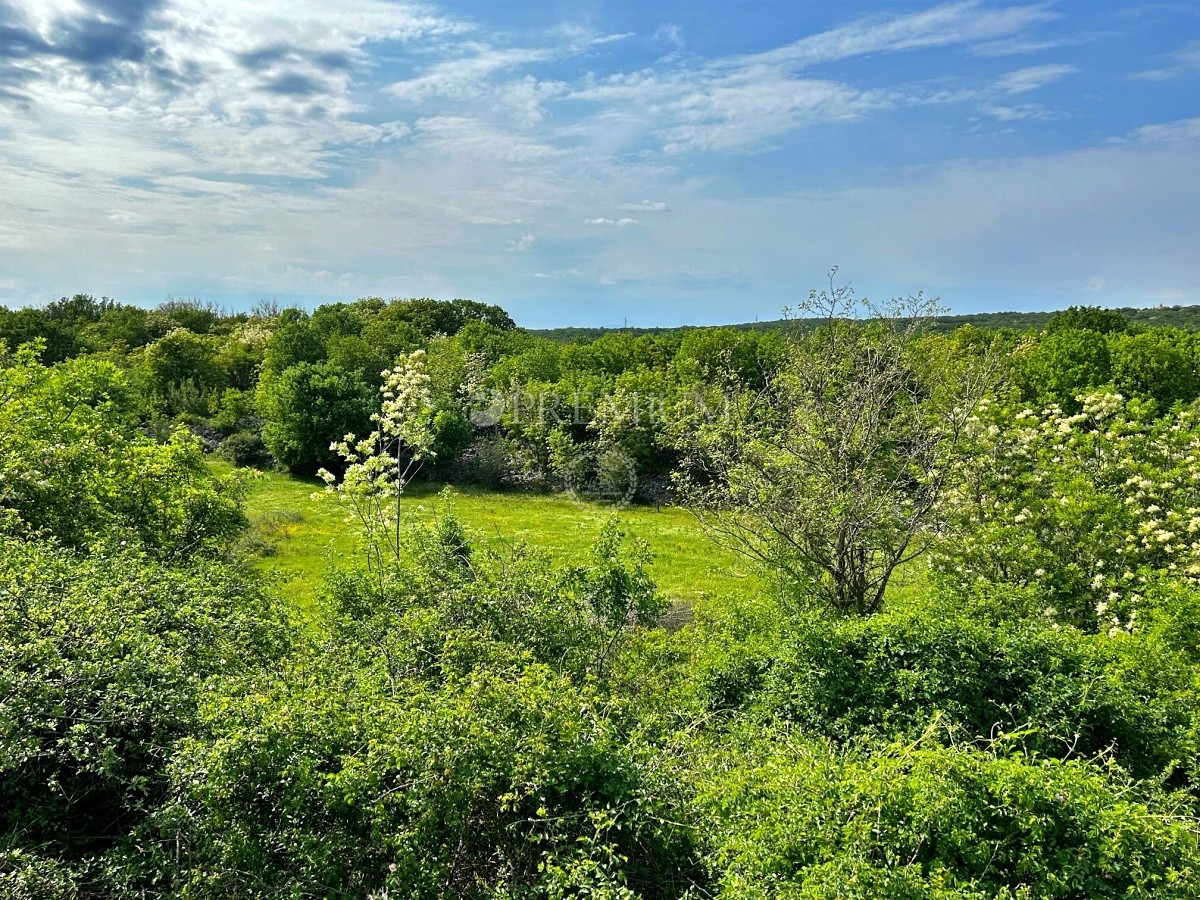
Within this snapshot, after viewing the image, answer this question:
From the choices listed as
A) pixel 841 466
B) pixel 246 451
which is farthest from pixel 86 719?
pixel 246 451

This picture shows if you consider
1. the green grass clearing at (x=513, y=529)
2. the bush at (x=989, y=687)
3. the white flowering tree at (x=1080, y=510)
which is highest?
the white flowering tree at (x=1080, y=510)

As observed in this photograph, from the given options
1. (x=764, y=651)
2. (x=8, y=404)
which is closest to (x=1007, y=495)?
(x=764, y=651)

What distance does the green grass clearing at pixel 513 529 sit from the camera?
20453mm

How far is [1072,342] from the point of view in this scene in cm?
2841

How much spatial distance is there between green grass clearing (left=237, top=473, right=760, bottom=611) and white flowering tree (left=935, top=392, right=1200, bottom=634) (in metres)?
4.64

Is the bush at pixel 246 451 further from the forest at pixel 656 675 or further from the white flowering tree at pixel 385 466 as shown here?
the white flowering tree at pixel 385 466

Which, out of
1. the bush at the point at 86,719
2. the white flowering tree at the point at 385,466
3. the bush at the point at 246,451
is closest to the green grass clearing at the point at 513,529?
the bush at the point at 246,451

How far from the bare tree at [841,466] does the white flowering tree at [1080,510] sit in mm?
1089

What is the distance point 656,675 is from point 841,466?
4.79m

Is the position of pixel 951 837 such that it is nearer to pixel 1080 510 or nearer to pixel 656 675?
pixel 656 675

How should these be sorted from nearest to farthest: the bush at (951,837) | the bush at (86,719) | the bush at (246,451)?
the bush at (951,837) < the bush at (86,719) < the bush at (246,451)

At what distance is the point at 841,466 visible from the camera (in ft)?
38.3

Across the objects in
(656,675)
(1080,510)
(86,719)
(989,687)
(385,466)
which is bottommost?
(656,675)

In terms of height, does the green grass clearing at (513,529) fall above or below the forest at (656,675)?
below
